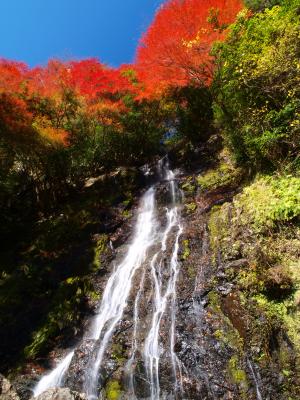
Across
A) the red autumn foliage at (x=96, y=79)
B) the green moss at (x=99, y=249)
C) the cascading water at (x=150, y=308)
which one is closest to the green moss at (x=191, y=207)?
the cascading water at (x=150, y=308)

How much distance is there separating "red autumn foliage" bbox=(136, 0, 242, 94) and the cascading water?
727 cm

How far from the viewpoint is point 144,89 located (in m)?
20.1

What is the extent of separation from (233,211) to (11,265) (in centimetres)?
914

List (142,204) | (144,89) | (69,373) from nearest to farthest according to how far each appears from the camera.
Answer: (69,373) < (142,204) < (144,89)

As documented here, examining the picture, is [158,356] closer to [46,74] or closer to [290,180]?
[290,180]

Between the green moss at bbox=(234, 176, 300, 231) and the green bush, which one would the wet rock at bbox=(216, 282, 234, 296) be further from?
the green bush

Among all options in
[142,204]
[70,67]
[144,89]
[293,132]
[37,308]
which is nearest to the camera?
[293,132]

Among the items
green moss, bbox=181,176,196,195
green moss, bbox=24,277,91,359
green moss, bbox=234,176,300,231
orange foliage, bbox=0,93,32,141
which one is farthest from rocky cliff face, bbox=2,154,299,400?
orange foliage, bbox=0,93,32,141

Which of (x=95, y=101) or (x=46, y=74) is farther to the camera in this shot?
(x=95, y=101)

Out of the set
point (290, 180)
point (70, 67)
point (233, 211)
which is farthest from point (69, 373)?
point (70, 67)

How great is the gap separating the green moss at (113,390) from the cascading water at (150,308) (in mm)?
246

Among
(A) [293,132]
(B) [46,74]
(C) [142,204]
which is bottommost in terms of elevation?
(A) [293,132]

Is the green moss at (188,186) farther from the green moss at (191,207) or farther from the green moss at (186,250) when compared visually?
the green moss at (186,250)

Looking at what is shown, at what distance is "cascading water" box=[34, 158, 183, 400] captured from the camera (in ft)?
25.4
